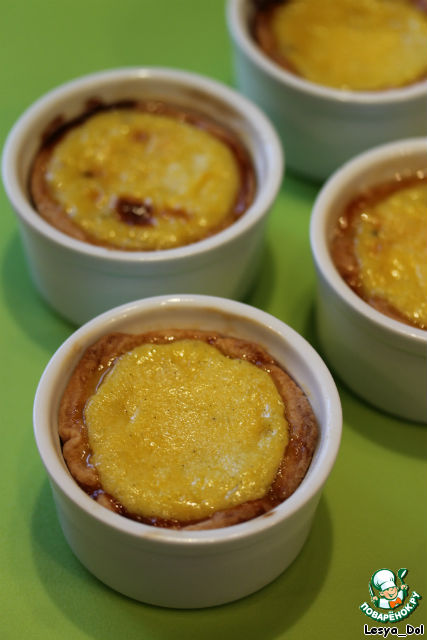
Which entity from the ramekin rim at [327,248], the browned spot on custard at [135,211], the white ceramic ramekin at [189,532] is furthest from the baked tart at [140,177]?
the white ceramic ramekin at [189,532]

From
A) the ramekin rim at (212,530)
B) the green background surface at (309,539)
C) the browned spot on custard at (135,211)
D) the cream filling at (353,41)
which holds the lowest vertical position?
the green background surface at (309,539)

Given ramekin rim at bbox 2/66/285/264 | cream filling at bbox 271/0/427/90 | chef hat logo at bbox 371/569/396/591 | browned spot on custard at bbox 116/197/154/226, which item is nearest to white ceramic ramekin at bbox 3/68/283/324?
ramekin rim at bbox 2/66/285/264

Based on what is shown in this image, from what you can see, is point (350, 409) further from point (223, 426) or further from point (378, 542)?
point (223, 426)

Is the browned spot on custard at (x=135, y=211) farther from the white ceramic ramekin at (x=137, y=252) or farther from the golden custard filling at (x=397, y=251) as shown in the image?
the golden custard filling at (x=397, y=251)

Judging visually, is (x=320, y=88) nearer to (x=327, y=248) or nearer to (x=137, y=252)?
(x=327, y=248)

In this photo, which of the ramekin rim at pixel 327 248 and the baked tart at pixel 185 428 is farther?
the ramekin rim at pixel 327 248

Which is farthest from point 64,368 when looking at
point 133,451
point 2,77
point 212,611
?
point 2,77

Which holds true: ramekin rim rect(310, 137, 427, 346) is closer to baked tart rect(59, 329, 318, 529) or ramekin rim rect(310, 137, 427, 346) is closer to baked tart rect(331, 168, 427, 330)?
baked tart rect(331, 168, 427, 330)
